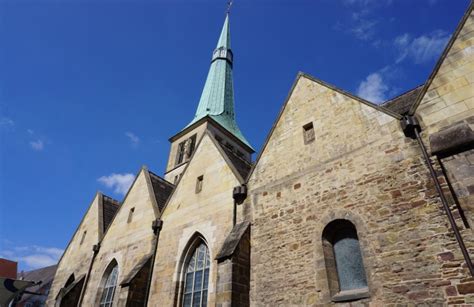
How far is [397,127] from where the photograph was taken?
7348 millimetres

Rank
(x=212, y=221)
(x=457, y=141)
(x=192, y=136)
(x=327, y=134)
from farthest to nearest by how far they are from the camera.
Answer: (x=192, y=136), (x=212, y=221), (x=327, y=134), (x=457, y=141)

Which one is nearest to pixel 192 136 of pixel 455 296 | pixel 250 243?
pixel 250 243

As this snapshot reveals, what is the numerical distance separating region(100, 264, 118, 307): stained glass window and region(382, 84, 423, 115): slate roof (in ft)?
40.2

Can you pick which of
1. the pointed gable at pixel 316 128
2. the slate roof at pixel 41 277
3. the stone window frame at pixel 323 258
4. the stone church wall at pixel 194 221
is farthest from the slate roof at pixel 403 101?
the slate roof at pixel 41 277

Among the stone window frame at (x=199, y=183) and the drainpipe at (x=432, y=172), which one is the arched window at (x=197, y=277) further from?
the drainpipe at (x=432, y=172)

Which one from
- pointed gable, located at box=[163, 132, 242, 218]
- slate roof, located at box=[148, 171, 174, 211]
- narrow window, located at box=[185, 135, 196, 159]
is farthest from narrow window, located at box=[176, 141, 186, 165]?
pointed gable, located at box=[163, 132, 242, 218]

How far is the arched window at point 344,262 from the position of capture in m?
6.53

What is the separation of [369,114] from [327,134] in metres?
1.21

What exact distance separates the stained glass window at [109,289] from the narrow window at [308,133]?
9.76 meters

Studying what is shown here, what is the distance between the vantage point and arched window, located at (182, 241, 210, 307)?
9459 mm

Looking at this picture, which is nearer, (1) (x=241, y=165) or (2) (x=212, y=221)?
(2) (x=212, y=221)

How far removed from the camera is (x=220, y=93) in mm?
33938

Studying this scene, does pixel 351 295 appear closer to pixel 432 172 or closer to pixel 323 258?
pixel 323 258

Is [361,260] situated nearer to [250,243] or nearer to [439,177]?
[439,177]
